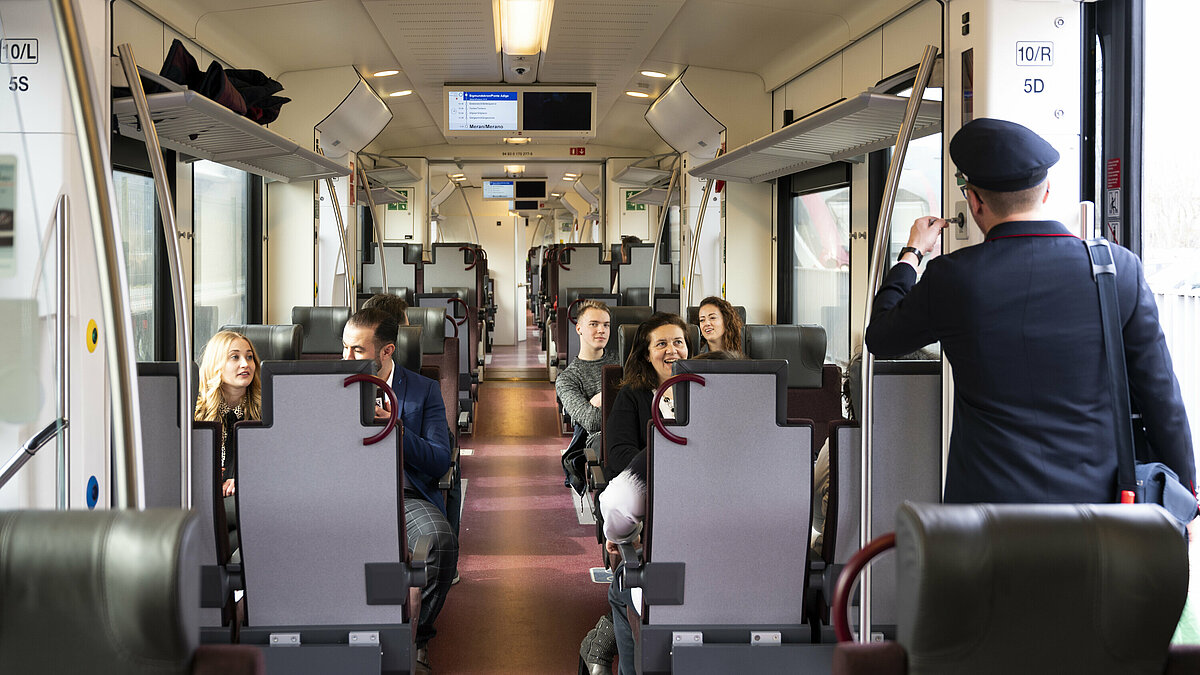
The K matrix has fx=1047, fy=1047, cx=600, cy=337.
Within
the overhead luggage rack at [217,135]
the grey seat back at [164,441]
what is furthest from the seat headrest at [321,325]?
the grey seat back at [164,441]

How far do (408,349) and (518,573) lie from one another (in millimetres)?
1161

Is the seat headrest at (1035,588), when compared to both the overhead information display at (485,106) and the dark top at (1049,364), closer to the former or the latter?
the dark top at (1049,364)

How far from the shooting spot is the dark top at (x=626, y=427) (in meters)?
3.78

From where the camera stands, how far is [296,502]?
297 cm

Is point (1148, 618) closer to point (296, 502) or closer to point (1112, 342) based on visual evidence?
point (1112, 342)

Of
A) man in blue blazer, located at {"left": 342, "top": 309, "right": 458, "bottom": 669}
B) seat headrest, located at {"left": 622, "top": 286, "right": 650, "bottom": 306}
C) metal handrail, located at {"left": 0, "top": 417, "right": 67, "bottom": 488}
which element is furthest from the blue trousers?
seat headrest, located at {"left": 622, "top": 286, "right": 650, "bottom": 306}

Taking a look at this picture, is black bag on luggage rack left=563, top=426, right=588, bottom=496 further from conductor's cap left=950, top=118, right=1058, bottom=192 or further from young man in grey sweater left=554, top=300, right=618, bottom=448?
conductor's cap left=950, top=118, right=1058, bottom=192

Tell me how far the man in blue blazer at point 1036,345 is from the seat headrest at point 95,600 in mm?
1622

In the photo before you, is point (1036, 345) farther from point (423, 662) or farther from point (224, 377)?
point (224, 377)

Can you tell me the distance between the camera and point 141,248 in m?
5.70

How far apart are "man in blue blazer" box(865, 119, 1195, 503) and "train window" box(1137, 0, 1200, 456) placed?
50.3 inches

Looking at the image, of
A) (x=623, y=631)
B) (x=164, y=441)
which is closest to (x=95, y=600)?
(x=164, y=441)

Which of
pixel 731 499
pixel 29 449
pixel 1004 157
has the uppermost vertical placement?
pixel 1004 157

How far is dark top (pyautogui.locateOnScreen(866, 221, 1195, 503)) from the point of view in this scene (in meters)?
2.17
